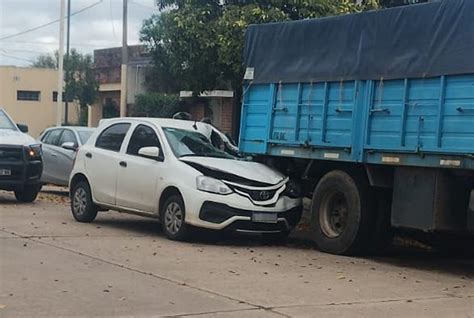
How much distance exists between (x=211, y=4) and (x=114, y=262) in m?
6.86

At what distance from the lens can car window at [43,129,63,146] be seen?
19.1m

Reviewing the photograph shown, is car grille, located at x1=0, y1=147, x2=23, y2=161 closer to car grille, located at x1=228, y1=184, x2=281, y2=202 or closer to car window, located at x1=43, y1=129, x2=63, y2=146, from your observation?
car window, located at x1=43, y1=129, x2=63, y2=146

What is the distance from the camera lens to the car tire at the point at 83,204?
1333 centimetres

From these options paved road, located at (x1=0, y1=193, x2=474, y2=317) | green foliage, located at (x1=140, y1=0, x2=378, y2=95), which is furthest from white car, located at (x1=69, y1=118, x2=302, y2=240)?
green foliage, located at (x1=140, y1=0, x2=378, y2=95)

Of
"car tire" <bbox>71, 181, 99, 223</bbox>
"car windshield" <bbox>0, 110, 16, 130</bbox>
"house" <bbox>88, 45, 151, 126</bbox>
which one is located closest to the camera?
"car tire" <bbox>71, 181, 99, 223</bbox>

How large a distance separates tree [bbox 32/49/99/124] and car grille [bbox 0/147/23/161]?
25.8 metres

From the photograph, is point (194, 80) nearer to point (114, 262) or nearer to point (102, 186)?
point (102, 186)

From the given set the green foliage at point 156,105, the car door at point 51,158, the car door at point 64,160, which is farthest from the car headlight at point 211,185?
the green foliage at point 156,105

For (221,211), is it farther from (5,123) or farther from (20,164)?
(5,123)

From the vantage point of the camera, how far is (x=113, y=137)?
1323 cm

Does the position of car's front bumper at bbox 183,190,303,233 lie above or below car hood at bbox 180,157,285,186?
below

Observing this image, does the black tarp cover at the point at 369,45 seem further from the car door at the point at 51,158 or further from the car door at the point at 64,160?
the car door at the point at 51,158

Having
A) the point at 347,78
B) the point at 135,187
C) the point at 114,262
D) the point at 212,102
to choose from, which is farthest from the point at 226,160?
the point at 212,102

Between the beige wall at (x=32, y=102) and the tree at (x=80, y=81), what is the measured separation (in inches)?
135
